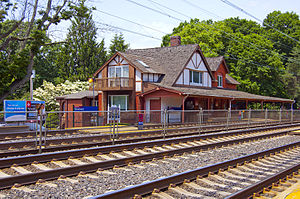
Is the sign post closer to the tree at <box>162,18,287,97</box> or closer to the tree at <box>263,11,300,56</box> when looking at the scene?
the tree at <box>162,18,287,97</box>

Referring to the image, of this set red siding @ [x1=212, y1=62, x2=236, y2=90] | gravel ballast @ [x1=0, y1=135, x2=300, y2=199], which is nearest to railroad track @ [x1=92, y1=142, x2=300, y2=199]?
gravel ballast @ [x1=0, y1=135, x2=300, y2=199]

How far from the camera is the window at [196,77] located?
35.1 metres

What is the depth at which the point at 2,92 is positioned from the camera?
52.7ft

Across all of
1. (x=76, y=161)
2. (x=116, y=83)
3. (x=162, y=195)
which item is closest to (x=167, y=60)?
(x=116, y=83)

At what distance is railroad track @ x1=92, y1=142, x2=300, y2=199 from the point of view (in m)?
6.76

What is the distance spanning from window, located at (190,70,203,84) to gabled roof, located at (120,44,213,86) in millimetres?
2149

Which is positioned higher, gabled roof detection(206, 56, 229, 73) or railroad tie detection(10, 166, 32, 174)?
gabled roof detection(206, 56, 229, 73)

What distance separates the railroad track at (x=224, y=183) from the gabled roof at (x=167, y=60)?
862 inches

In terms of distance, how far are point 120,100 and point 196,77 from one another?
9327mm

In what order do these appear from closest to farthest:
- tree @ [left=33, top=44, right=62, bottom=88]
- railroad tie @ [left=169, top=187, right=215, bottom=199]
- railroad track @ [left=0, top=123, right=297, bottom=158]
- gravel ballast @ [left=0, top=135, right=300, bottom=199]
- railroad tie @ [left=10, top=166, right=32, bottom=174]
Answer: gravel ballast @ [left=0, top=135, right=300, bottom=199] → railroad tie @ [left=169, top=187, right=215, bottom=199] → railroad tie @ [left=10, top=166, right=32, bottom=174] → railroad track @ [left=0, top=123, right=297, bottom=158] → tree @ [left=33, top=44, right=62, bottom=88]

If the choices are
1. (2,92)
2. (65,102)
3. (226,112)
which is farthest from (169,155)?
(65,102)

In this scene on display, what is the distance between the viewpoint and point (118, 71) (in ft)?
110

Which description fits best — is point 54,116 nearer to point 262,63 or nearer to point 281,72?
point 262,63

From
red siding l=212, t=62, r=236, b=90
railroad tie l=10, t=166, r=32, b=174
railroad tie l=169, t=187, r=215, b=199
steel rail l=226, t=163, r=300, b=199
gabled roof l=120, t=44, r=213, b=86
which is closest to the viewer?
steel rail l=226, t=163, r=300, b=199
